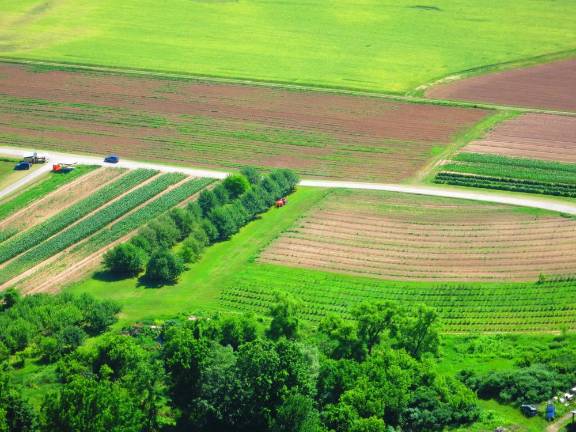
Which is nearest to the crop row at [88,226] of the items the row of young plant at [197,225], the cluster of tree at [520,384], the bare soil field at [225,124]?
the row of young plant at [197,225]

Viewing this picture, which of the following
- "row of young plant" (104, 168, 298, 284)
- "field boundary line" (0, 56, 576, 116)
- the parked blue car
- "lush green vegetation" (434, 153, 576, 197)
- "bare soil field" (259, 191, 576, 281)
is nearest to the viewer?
"row of young plant" (104, 168, 298, 284)

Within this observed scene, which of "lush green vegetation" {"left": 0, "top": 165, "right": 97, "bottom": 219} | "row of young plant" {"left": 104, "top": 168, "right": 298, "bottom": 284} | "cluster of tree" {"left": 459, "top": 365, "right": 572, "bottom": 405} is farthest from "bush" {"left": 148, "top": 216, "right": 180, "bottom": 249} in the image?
"cluster of tree" {"left": 459, "top": 365, "right": 572, "bottom": 405}

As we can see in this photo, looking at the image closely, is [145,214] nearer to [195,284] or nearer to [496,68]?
[195,284]

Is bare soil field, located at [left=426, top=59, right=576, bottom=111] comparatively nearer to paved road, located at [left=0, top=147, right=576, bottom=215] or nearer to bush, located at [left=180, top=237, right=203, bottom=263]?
paved road, located at [left=0, top=147, right=576, bottom=215]

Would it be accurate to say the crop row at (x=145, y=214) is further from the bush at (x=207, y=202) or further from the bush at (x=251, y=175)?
the bush at (x=251, y=175)

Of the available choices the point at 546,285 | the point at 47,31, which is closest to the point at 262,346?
the point at 546,285

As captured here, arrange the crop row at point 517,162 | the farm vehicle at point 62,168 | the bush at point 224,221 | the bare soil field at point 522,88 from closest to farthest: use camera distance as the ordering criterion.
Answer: the bush at point 224,221 → the crop row at point 517,162 → the farm vehicle at point 62,168 → the bare soil field at point 522,88

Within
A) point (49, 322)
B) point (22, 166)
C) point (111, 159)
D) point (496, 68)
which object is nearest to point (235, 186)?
point (111, 159)
